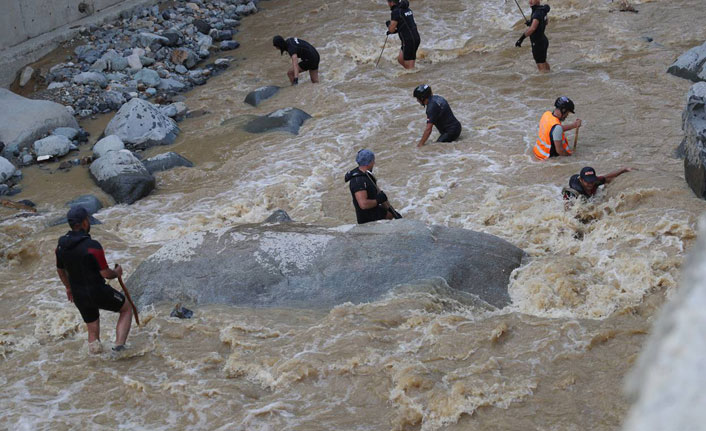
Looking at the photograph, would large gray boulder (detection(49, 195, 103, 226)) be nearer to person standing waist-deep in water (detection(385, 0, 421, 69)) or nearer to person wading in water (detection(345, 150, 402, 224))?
person wading in water (detection(345, 150, 402, 224))

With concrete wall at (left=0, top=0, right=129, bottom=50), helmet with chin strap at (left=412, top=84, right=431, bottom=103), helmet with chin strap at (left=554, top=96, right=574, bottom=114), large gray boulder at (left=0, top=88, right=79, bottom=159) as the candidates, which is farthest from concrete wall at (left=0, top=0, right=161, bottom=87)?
helmet with chin strap at (left=554, top=96, right=574, bottom=114)

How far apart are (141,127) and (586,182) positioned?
759cm

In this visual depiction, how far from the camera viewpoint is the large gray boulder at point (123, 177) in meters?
9.90

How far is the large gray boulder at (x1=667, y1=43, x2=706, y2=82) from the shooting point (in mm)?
10594

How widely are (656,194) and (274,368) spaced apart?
4.43m

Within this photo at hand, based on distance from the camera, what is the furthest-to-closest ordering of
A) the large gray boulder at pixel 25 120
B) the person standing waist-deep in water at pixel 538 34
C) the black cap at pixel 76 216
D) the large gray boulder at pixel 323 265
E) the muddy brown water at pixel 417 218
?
1. the large gray boulder at pixel 25 120
2. the person standing waist-deep in water at pixel 538 34
3. the large gray boulder at pixel 323 265
4. the black cap at pixel 76 216
5. the muddy brown water at pixel 417 218

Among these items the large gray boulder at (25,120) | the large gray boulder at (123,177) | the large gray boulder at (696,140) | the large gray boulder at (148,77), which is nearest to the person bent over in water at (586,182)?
the large gray boulder at (696,140)

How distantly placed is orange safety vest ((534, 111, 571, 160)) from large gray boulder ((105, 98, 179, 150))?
6140mm

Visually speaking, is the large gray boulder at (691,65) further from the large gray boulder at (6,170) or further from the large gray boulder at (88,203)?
the large gray boulder at (6,170)

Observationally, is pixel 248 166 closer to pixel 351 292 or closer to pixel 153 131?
pixel 153 131

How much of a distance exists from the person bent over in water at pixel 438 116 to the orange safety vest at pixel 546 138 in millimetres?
1335

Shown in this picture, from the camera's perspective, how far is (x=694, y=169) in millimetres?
7160

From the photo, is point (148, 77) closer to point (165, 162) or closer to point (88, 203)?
point (165, 162)

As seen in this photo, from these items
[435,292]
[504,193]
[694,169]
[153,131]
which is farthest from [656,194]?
[153,131]
